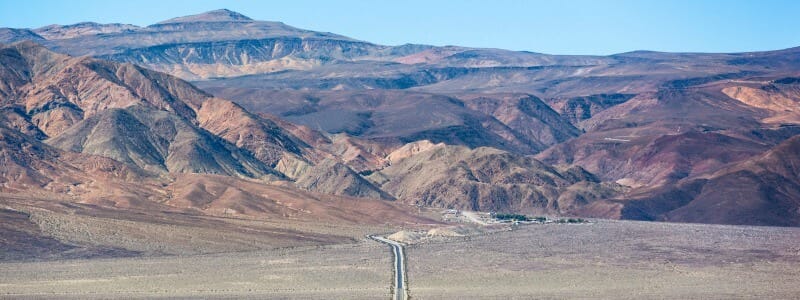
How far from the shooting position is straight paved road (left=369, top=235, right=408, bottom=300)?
9362 centimetres

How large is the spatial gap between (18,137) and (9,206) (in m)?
47.1

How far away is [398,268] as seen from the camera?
371 ft

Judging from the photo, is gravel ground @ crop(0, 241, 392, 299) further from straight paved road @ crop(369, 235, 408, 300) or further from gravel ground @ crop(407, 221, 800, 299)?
gravel ground @ crop(407, 221, 800, 299)

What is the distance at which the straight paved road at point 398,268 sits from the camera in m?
93.6

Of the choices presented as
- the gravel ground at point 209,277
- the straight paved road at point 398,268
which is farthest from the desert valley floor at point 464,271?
the straight paved road at point 398,268

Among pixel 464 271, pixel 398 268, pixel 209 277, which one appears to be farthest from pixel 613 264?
pixel 209 277

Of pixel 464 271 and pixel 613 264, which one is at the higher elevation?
pixel 464 271

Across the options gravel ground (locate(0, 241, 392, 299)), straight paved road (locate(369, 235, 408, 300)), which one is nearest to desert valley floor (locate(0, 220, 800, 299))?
gravel ground (locate(0, 241, 392, 299))

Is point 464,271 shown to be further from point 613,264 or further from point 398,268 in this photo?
point 613,264

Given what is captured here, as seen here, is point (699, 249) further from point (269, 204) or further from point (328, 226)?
point (269, 204)

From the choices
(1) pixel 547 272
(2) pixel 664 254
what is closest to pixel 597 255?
(2) pixel 664 254

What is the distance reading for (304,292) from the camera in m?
94.0

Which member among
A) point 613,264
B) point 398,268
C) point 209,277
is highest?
point 209,277

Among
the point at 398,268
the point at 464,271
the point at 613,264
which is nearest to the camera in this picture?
the point at 464,271
